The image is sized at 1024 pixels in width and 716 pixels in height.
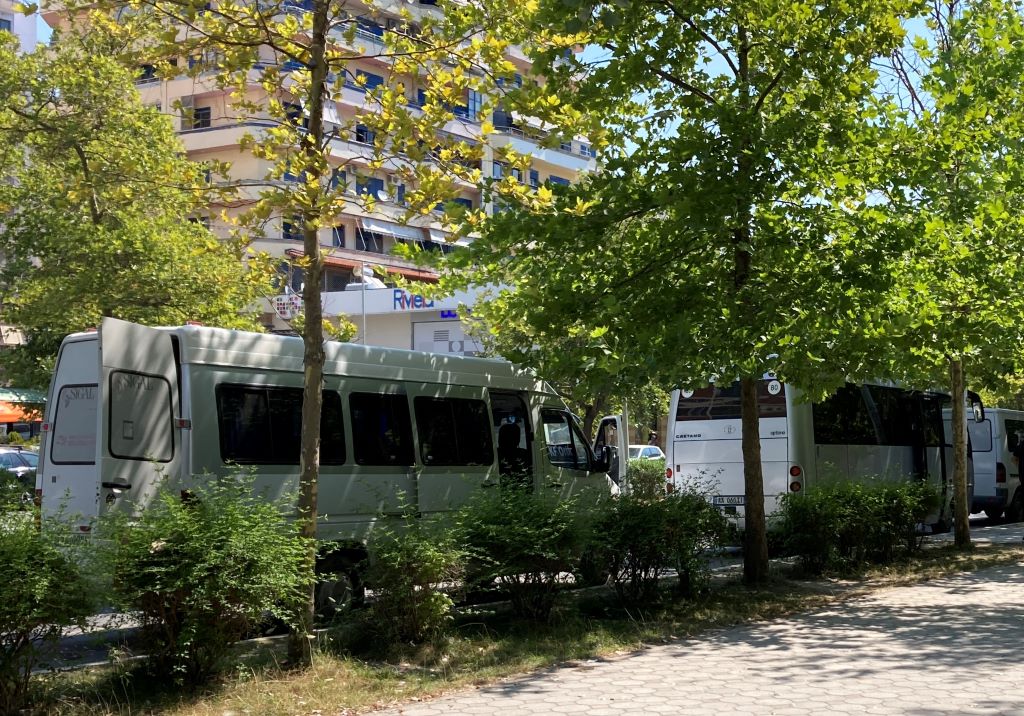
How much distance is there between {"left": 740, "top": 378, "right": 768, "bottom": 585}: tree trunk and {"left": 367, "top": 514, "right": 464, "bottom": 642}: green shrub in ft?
15.1

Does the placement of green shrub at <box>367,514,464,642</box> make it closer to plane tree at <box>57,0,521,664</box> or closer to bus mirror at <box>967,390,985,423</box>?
plane tree at <box>57,0,521,664</box>

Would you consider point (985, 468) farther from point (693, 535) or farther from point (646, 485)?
point (646, 485)

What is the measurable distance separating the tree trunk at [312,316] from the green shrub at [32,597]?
1.82 m

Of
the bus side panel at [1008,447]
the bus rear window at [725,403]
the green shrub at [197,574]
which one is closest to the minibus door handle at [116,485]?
the green shrub at [197,574]

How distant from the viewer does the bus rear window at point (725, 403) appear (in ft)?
57.8

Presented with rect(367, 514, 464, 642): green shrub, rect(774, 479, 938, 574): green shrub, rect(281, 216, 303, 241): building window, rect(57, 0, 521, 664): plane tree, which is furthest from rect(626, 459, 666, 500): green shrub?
rect(281, 216, 303, 241): building window

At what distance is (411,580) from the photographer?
27.1ft

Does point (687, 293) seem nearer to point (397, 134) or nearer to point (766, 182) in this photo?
point (766, 182)

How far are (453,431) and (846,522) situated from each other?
4.84 meters

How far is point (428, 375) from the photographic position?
12242 millimetres

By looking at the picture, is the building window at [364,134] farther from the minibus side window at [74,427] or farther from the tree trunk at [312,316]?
the minibus side window at [74,427]

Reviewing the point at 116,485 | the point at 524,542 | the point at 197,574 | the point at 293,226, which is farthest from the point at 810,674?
the point at 116,485

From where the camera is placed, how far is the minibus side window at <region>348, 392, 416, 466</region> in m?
11.4

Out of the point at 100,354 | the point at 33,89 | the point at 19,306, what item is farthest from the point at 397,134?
the point at 19,306
